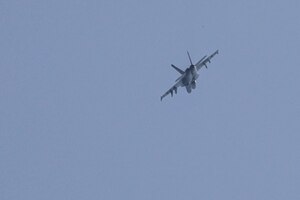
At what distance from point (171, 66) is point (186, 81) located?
463 cm

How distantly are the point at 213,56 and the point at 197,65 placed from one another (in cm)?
402

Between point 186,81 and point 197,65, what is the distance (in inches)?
239

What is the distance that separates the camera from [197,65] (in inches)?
7160

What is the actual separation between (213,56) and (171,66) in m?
12.2

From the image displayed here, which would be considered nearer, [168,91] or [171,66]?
[171,66]

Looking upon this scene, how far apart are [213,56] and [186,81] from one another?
9.71 meters

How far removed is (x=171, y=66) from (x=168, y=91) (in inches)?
542

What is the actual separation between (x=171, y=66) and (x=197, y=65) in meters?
8.72

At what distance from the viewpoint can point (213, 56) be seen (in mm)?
183500

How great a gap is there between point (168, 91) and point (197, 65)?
9.52m

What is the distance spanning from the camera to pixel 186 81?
582 ft
